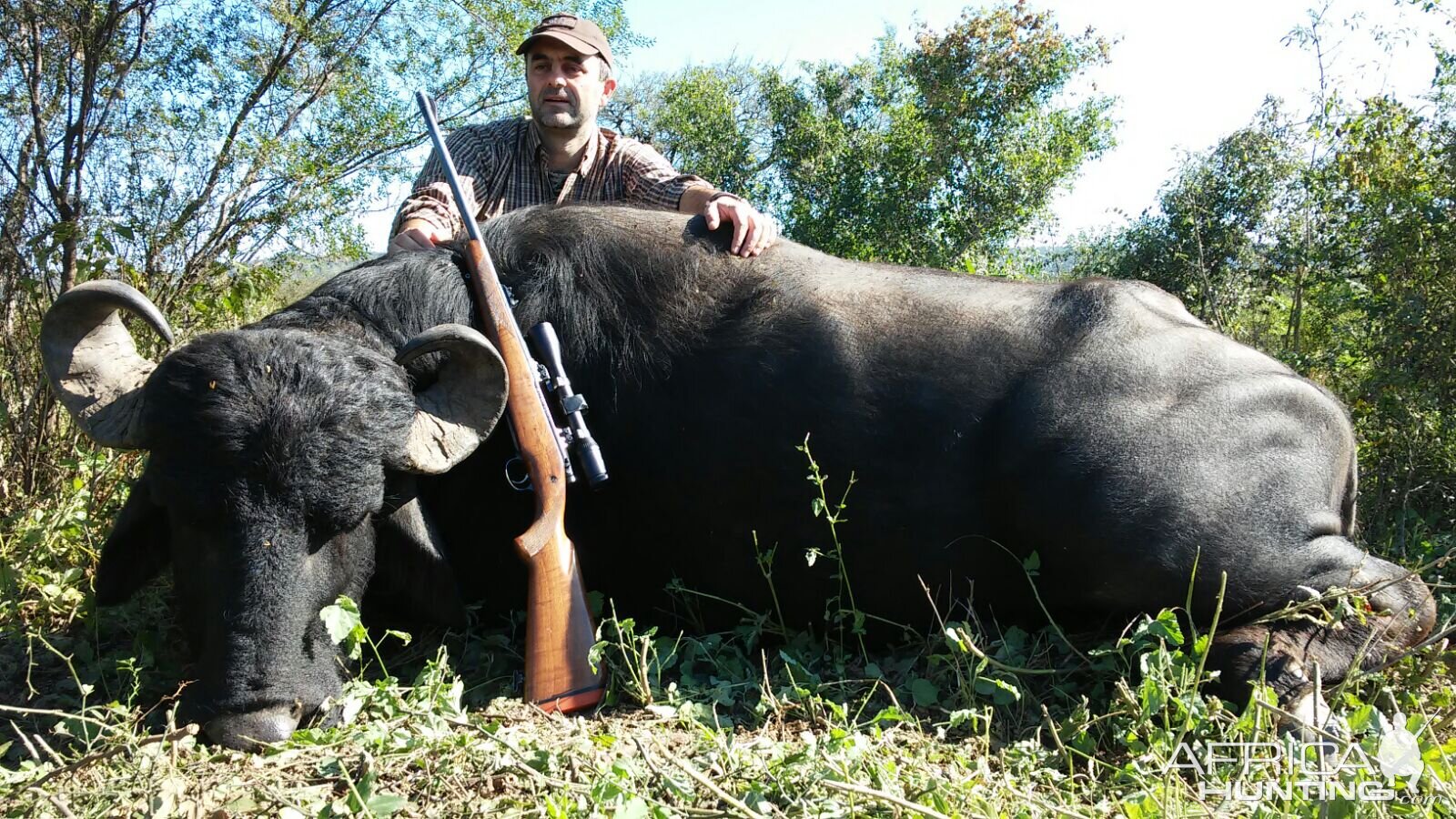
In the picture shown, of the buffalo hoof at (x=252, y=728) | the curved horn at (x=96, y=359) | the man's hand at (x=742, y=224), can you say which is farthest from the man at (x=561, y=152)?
the buffalo hoof at (x=252, y=728)

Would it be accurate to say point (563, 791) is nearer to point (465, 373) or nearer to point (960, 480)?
point (465, 373)

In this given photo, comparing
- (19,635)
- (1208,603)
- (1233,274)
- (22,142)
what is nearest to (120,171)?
(22,142)

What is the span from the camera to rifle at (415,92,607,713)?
11.3ft

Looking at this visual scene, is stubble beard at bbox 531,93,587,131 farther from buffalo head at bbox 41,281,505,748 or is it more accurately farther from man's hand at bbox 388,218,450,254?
buffalo head at bbox 41,281,505,748

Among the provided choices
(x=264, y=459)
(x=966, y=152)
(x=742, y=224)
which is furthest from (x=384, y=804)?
(x=966, y=152)

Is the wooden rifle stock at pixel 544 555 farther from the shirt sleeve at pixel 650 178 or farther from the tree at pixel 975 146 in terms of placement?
the tree at pixel 975 146

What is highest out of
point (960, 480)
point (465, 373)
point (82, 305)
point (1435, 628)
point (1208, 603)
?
point (82, 305)

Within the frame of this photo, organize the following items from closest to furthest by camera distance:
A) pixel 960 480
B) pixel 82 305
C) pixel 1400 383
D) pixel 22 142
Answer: pixel 82 305 < pixel 960 480 < pixel 1400 383 < pixel 22 142

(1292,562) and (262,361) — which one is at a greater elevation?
(262,361)

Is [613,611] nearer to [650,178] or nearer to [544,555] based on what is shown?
[544,555]

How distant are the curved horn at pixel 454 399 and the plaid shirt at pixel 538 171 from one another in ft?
7.94

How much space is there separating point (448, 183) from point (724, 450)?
241 centimetres

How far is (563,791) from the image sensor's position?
2701 mm

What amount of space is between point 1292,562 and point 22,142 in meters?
8.09
